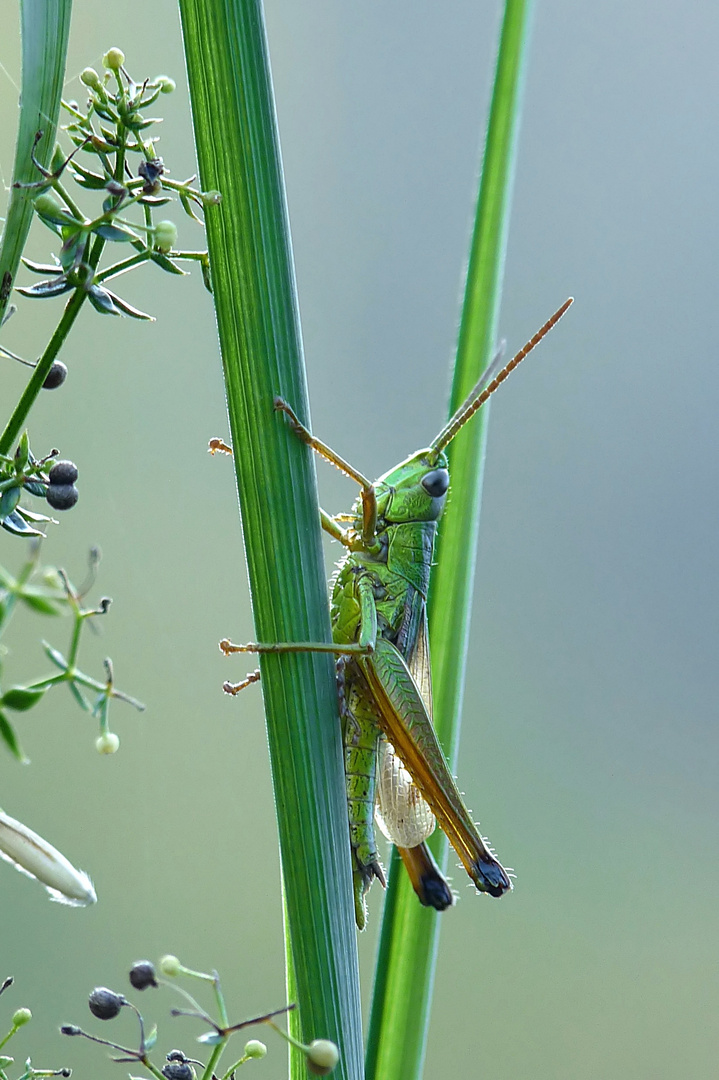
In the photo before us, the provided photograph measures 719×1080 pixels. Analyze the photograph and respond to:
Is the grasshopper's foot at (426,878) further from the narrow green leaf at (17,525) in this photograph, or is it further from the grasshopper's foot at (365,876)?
the narrow green leaf at (17,525)

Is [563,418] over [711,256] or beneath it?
beneath

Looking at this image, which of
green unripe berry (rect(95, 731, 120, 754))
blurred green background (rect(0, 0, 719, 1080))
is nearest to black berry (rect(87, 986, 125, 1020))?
green unripe berry (rect(95, 731, 120, 754))

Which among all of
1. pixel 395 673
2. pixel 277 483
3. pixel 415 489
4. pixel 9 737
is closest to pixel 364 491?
pixel 415 489

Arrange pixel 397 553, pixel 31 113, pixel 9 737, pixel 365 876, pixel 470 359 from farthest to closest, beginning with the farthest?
pixel 397 553 → pixel 365 876 → pixel 470 359 → pixel 31 113 → pixel 9 737

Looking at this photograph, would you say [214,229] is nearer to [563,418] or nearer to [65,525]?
[65,525]

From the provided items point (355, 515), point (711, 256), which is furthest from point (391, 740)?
point (711, 256)

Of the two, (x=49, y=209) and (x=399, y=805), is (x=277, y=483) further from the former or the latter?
(x=399, y=805)

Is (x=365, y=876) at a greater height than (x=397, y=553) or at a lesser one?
lesser
